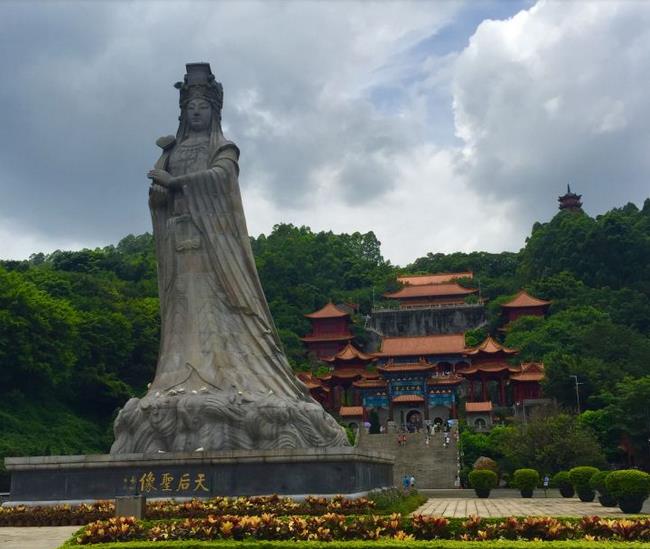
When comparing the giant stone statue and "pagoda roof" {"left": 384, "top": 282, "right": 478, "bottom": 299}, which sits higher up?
"pagoda roof" {"left": 384, "top": 282, "right": 478, "bottom": 299}

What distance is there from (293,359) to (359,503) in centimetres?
3919

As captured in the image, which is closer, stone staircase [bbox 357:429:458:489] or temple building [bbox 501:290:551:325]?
stone staircase [bbox 357:429:458:489]

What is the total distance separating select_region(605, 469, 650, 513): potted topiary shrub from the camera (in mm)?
12523

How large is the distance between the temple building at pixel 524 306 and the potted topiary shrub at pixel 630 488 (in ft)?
119

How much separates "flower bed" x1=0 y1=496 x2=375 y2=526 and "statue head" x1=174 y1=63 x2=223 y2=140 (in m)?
6.88

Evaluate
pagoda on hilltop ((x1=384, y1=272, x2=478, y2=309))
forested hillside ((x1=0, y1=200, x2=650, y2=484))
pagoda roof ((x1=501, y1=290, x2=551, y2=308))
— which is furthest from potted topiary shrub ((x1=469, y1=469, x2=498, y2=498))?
pagoda on hilltop ((x1=384, y1=272, x2=478, y2=309))

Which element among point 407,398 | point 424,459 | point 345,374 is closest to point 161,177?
point 424,459

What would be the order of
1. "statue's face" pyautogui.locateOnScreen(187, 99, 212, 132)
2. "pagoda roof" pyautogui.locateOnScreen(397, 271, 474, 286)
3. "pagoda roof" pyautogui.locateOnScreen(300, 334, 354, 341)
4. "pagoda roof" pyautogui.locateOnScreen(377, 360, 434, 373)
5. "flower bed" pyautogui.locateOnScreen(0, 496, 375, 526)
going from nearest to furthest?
"flower bed" pyautogui.locateOnScreen(0, 496, 375, 526)
"statue's face" pyautogui.locateOnScreen(187, 99, 212, 132)
"pagoda roof" pyautogui.locateOnScreen(377, 360, 434, 373)
"pagoda roof" pyautogui.locateOnScreen(300, 334, 354, 341)
"pagoda roof" pyautogui.locateOnScreen(397, 271, 474, 286)

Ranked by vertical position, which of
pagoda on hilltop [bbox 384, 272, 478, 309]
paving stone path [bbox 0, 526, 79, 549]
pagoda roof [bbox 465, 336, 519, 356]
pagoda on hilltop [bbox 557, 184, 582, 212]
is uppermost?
pagoda on hilltop [bbox 557, 184, 582, 212]

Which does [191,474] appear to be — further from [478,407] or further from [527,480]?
[478,407]

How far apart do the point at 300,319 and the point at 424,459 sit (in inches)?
1051

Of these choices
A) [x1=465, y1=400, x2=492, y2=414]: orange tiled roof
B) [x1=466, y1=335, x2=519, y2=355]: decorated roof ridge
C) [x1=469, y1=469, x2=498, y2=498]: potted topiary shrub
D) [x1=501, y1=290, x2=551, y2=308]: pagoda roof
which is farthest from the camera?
[x1=501, y1=290, x2=551, y2=308]: pagoda roof

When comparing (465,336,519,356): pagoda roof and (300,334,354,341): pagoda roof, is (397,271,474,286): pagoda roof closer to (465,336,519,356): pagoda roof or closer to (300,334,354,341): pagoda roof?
(300,334,354,341): pagoda roof

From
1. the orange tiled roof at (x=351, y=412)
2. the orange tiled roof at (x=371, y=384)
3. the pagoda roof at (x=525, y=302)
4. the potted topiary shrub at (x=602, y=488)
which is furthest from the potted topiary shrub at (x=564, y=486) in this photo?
the pagoda roof at (x=525, y=302)
